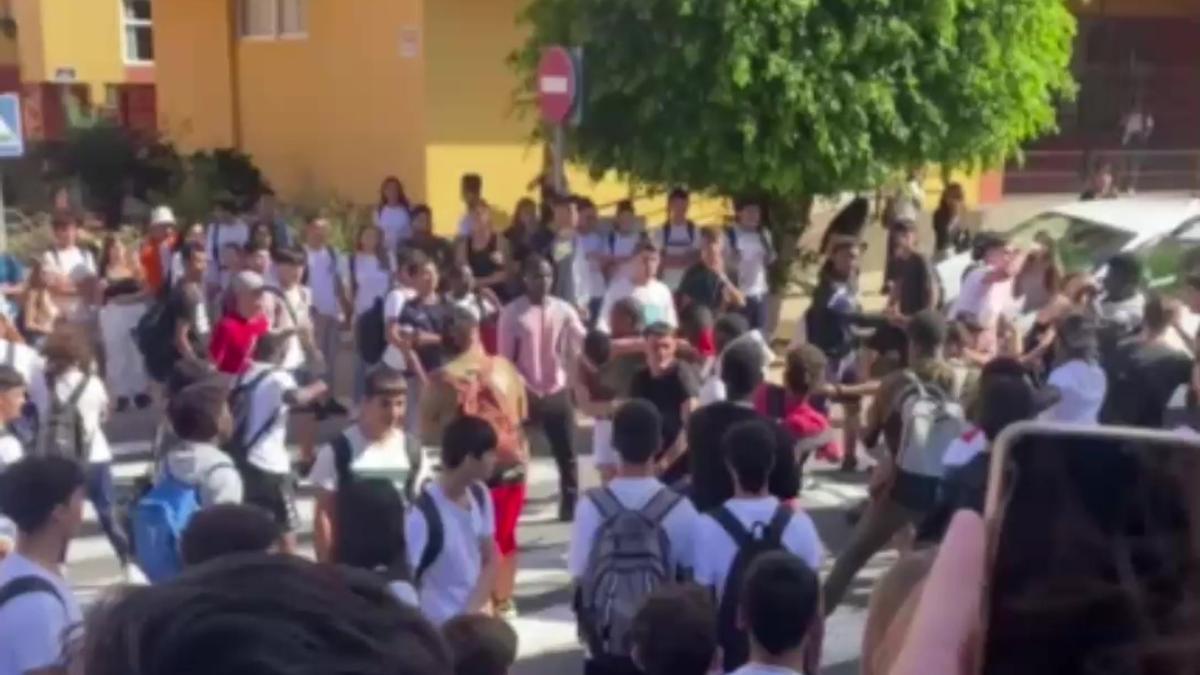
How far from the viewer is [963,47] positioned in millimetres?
15227

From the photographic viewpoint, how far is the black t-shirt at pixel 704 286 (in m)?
12.2

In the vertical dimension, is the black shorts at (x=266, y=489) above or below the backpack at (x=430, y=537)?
below

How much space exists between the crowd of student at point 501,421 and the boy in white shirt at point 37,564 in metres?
0.01

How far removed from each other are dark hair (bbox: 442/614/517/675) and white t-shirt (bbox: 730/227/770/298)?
30.8ft

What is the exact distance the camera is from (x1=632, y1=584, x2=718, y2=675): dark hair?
184 inches

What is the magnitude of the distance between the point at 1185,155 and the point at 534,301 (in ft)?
72.0

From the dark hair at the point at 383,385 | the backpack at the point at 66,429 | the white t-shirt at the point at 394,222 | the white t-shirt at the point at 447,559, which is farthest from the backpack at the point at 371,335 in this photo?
the white t-shirt at the point at 447,559

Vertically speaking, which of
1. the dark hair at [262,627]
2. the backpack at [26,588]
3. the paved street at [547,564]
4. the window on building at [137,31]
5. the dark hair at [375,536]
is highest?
the window on building at [137,31]

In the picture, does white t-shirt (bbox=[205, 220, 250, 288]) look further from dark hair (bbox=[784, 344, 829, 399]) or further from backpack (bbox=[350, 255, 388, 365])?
dark hair (bbox=[784, 344, 829, 399])

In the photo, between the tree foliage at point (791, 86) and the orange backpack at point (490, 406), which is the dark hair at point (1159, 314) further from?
the tree foliage at point (791, 86)

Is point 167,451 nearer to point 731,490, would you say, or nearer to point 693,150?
point 731,490

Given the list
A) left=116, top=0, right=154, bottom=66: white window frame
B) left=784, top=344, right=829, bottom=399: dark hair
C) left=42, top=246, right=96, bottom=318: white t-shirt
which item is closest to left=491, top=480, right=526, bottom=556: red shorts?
left=784, top=344, right=829, bottom=399: dark hair

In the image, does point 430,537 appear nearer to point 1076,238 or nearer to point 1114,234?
point 1114,234

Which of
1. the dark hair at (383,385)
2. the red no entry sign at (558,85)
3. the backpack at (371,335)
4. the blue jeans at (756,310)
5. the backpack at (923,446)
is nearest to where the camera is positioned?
the dark hair at (383,385)
